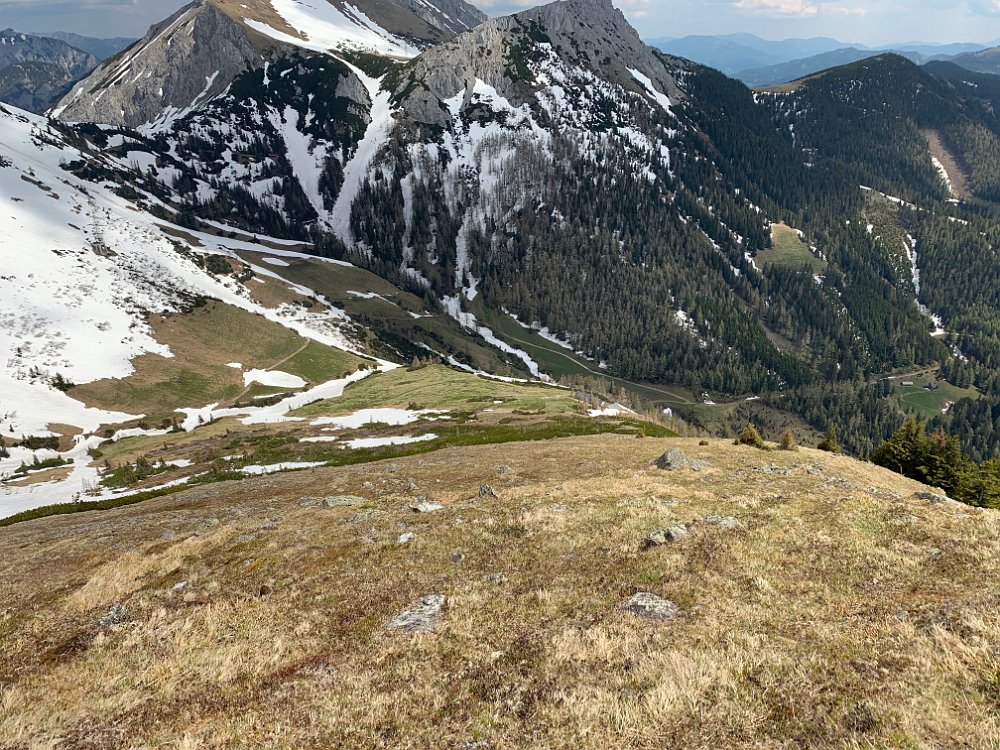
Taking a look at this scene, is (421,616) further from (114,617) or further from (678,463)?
(678,463)

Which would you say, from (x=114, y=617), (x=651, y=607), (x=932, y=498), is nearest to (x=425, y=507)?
(x=114, y=617)

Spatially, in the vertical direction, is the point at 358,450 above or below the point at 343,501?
below

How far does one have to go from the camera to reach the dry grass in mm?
10250

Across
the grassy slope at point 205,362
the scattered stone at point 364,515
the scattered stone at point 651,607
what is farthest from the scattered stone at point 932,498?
the grassy slope at point 205,362

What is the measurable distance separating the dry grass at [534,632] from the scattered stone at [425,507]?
4.70 ft

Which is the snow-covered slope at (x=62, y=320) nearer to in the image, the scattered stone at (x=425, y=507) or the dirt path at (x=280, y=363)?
the dirt path at (x=280, y=363)

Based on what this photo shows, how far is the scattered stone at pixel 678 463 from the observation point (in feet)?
117

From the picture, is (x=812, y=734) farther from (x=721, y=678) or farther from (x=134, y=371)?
(x=134, y=371)

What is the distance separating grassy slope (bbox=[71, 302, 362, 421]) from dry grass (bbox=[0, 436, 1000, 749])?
5391 inches

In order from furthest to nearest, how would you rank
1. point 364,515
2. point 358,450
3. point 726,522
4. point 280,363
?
point 280,363 < point 358,450 < point 364,515 < point 726,522

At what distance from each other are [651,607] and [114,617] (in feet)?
60.6

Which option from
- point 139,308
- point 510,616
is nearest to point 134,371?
point 139,308

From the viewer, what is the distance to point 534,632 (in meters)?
14.1

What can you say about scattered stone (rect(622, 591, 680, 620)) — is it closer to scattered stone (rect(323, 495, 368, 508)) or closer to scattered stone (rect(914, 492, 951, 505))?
scattered stone (rect(914, 492, 951, 505))
